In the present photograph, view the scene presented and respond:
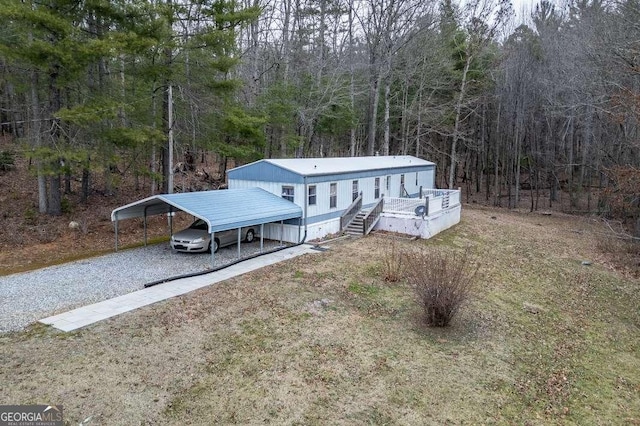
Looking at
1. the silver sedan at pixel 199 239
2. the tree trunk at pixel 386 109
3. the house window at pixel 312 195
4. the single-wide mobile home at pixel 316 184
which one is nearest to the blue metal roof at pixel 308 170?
the single-wide mobile home at pixel 316 184

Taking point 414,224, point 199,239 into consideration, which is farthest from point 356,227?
point 199,239

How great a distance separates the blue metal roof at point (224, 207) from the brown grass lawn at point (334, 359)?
208 centimetres

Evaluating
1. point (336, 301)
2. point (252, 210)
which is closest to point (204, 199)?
point (252, 210)

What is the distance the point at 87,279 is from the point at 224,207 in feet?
14.1

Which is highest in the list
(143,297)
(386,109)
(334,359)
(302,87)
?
(302,87)

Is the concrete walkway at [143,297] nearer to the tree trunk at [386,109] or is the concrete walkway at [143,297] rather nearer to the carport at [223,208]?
the carport at [223,208]

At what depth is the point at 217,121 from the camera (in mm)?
19094

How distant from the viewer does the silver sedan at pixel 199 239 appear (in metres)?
13.5

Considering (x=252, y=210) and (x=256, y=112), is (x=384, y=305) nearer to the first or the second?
(x=252, y=210)

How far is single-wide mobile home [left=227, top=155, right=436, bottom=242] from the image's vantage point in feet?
51.3

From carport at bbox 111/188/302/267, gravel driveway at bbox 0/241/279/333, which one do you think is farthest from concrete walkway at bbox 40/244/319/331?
carport at bbox 111/188/302/267

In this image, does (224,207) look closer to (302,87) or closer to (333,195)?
(333,195)

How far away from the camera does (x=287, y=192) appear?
15.8 m

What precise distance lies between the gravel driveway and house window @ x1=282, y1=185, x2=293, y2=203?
2592 millimetres
